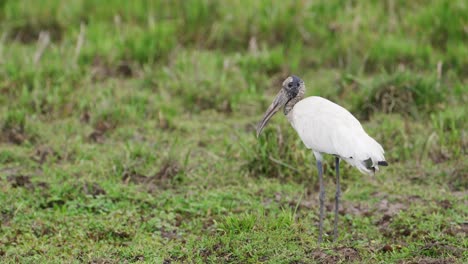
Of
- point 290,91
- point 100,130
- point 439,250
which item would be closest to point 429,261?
point 439,250

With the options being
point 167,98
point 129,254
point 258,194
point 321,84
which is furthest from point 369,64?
point 129,254

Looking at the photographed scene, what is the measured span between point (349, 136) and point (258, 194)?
1.43 meters

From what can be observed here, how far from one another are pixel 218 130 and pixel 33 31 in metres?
2.90

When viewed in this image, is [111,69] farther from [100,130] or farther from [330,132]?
[330,132]

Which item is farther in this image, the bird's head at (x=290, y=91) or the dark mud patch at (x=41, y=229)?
the bird's head at (x=290, y=91)

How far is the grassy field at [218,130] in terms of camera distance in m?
5.73

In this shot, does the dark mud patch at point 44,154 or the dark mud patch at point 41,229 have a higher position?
the dark mud patch at point 44,154

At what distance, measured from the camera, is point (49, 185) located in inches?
255

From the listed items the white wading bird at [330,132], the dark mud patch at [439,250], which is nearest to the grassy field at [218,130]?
the dark mud patch at [439,250]

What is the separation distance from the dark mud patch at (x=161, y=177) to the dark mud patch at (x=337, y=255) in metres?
1.83

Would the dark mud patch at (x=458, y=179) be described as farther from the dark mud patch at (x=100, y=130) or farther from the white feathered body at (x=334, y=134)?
the dark mud patch at (x=100, y=130)

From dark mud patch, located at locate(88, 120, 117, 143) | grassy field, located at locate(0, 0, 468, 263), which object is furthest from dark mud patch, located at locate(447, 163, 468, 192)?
dark mud patch, located at locate(88, 120, 117, 143)

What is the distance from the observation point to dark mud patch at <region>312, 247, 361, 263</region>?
5.07 m

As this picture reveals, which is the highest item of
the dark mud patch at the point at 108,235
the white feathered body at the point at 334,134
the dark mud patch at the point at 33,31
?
the white feathered body at the point at 334,134
